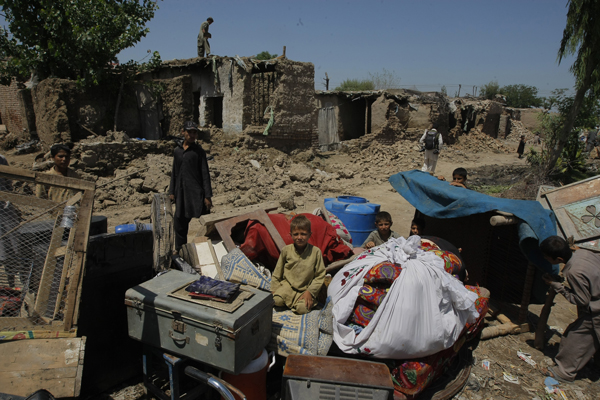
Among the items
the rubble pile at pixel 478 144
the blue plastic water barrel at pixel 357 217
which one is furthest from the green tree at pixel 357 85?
the blue plastic water barrel at pixel 357 217

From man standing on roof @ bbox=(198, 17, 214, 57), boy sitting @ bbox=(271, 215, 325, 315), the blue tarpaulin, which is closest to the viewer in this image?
boy sitting @ bbox=(271, 215, 325, 315)

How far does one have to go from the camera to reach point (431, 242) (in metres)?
3.61

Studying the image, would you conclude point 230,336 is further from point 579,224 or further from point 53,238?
point 579,224

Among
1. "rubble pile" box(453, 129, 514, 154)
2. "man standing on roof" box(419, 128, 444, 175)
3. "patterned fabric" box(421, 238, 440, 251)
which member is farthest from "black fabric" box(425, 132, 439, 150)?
"rubble pile" box(453, 129, 514, 154)

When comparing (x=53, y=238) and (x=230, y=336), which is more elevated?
(x=53, y=238)

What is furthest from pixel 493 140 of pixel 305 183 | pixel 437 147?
pixel 305 183

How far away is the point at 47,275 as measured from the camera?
7.28 feet

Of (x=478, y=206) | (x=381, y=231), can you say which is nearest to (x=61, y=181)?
(x=381, y=231)

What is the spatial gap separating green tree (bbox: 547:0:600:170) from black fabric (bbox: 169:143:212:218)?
9.71 m

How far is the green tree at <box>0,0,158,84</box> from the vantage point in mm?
9930

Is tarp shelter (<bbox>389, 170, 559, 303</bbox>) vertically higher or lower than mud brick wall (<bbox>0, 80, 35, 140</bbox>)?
lower

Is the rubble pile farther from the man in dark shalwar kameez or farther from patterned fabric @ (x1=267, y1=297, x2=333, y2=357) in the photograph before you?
patterned fabric @ (x1=267, y1=297, x2=333, y2=357)

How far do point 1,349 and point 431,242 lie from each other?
130 inches

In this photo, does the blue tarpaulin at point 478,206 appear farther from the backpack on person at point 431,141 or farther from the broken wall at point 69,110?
the broken wall at point 69,110
